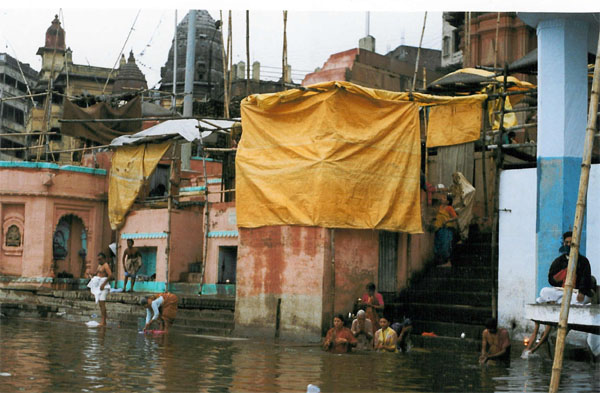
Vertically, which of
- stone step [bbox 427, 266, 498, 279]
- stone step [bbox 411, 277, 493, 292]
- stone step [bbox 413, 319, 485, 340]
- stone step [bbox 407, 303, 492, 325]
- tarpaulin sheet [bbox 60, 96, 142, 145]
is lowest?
stone step [bbox 413, 319, 485, 340]

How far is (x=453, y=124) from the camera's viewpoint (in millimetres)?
15289

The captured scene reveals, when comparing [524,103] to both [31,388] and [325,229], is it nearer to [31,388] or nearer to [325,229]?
[325,229]

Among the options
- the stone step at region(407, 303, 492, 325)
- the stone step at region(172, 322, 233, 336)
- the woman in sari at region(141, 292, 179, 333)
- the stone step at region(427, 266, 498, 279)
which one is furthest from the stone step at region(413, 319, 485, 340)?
the woman in sari at region(141, 292, 179, 333)

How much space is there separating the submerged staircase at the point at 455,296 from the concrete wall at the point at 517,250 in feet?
0.99

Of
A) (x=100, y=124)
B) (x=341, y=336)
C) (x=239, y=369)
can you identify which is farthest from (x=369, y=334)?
(x=100, y=124)

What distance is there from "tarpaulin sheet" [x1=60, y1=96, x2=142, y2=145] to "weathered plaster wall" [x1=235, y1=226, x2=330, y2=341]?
8003 mm

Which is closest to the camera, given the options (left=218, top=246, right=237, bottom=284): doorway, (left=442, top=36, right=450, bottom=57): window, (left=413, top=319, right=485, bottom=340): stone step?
(left=413, top=319, right=485, bottom=340): stone step

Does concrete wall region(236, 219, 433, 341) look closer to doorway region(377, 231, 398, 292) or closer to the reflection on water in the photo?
doorway region(377, 231, 398, 292)

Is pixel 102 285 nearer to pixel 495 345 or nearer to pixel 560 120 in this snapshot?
pixel 495 345

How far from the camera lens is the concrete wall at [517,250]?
1150 centimetres

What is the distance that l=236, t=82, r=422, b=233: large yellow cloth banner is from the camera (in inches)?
509

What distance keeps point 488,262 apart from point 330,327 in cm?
303

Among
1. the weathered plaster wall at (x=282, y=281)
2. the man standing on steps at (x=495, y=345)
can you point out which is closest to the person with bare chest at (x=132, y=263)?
the weathered plaster wall at (x=282, y=281)

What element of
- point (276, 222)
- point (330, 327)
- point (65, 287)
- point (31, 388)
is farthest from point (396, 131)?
point (65, 287)
